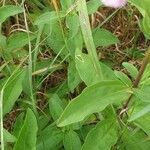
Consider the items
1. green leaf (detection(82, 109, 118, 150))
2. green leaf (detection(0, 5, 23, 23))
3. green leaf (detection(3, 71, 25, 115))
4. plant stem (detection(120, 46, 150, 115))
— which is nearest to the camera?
plant stem (detection(120, 46, 150, 115))

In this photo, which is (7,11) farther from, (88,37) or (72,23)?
(88,37)

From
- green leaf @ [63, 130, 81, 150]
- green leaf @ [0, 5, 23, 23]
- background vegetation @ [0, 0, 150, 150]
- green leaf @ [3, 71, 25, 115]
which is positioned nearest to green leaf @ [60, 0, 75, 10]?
background vegetation @ [0, 0, 150, 150]

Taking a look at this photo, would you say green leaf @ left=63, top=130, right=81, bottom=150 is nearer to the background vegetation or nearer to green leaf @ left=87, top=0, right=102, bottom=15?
the background vegetation

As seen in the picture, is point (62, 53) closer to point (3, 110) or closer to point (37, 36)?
point (37, 36)

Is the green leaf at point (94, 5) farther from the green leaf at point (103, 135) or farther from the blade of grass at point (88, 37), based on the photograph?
the green leaf at point (103, 135)

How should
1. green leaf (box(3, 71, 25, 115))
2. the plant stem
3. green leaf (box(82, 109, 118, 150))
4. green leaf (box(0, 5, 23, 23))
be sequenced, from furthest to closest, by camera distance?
green leaf (box(0, 5, 23, 23)), green leaf (box(3, 71, 25, 115)), green leaf (box(82, 109, 118, 150)), the plant stem
